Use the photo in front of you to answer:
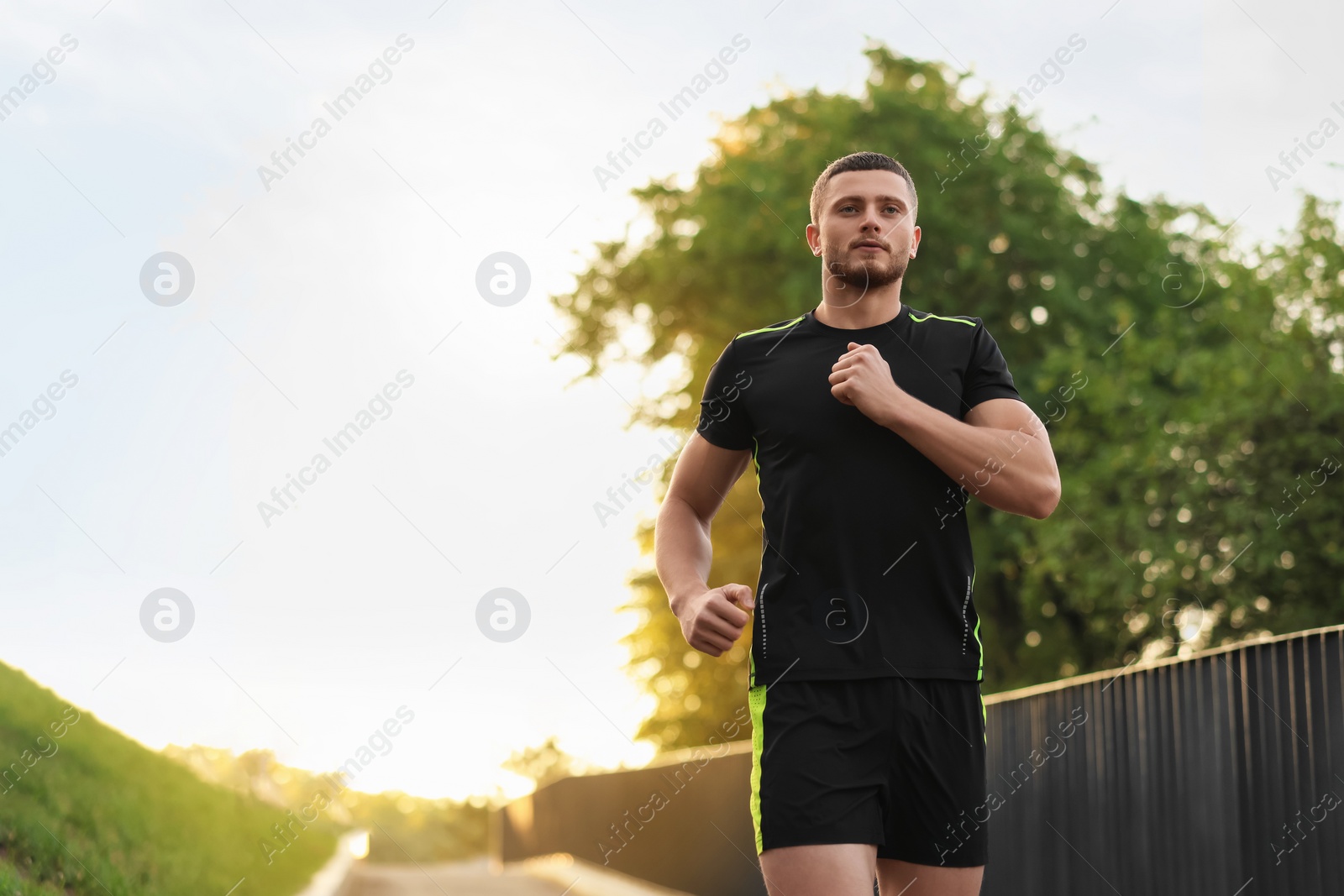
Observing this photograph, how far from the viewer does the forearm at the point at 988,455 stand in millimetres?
2736

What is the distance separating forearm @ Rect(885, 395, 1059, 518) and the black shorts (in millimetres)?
416

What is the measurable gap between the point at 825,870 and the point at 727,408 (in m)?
1.08

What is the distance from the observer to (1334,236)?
18.5 m

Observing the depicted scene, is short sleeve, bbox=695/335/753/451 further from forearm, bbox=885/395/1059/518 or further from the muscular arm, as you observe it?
forearm, bbox=885/395/1059/518

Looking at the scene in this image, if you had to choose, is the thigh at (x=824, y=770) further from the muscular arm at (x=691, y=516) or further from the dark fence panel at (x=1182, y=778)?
the dark fence panel at (x=1182, y=778)

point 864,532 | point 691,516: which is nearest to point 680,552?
point 691,516

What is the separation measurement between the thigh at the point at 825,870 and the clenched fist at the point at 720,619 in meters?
0.44

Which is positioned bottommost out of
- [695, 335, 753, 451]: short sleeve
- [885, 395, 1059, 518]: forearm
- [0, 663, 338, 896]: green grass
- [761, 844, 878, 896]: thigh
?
[0, 663, 338, 896]: green grass

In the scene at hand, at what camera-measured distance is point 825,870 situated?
2.69m

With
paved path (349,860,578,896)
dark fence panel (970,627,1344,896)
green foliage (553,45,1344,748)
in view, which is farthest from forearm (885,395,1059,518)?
green foliage (553,45,1344,748)

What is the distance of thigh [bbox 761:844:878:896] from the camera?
2676 millimetres

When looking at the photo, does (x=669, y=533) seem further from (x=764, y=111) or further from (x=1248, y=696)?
(x=764, y=111)

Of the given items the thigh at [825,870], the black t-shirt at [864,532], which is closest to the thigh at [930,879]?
the thigh at [825,870]

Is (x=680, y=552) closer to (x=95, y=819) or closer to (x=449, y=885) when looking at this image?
(x=95, y=819)
